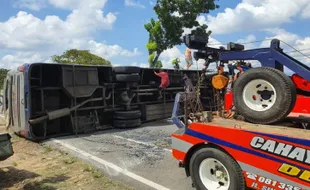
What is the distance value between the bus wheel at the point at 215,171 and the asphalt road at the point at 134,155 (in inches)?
22.6

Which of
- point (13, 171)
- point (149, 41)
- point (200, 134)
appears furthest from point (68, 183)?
point (149, 41)

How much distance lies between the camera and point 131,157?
6.63 m

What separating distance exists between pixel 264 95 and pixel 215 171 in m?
1.24

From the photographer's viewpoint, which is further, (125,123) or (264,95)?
(125,123)

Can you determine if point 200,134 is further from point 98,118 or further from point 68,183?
point 98,118

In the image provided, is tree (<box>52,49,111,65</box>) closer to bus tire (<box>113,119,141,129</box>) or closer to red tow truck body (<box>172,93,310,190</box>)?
bus tire (<box>113,119,141,129</box>)

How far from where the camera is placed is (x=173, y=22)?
22.6m

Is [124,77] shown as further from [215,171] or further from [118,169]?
[215,171]

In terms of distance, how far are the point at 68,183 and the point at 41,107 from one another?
426cm

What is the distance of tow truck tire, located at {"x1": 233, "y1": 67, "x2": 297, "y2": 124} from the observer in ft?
12.6

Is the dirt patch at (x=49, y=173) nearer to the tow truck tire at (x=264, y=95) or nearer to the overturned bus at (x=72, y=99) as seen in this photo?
the overturned bus at (x=72, y=99)

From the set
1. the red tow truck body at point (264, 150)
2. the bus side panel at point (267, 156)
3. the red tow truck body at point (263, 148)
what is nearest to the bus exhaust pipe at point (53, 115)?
the red tow truck body at point (263, 148)

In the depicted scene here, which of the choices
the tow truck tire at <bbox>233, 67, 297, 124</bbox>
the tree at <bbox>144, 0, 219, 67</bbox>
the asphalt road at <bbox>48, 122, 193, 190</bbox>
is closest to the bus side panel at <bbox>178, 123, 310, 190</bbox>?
the tow truck tire at <bbox>233, 67, 297, 124</bbox>

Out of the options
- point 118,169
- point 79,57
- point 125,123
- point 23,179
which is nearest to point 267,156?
point 118,169
